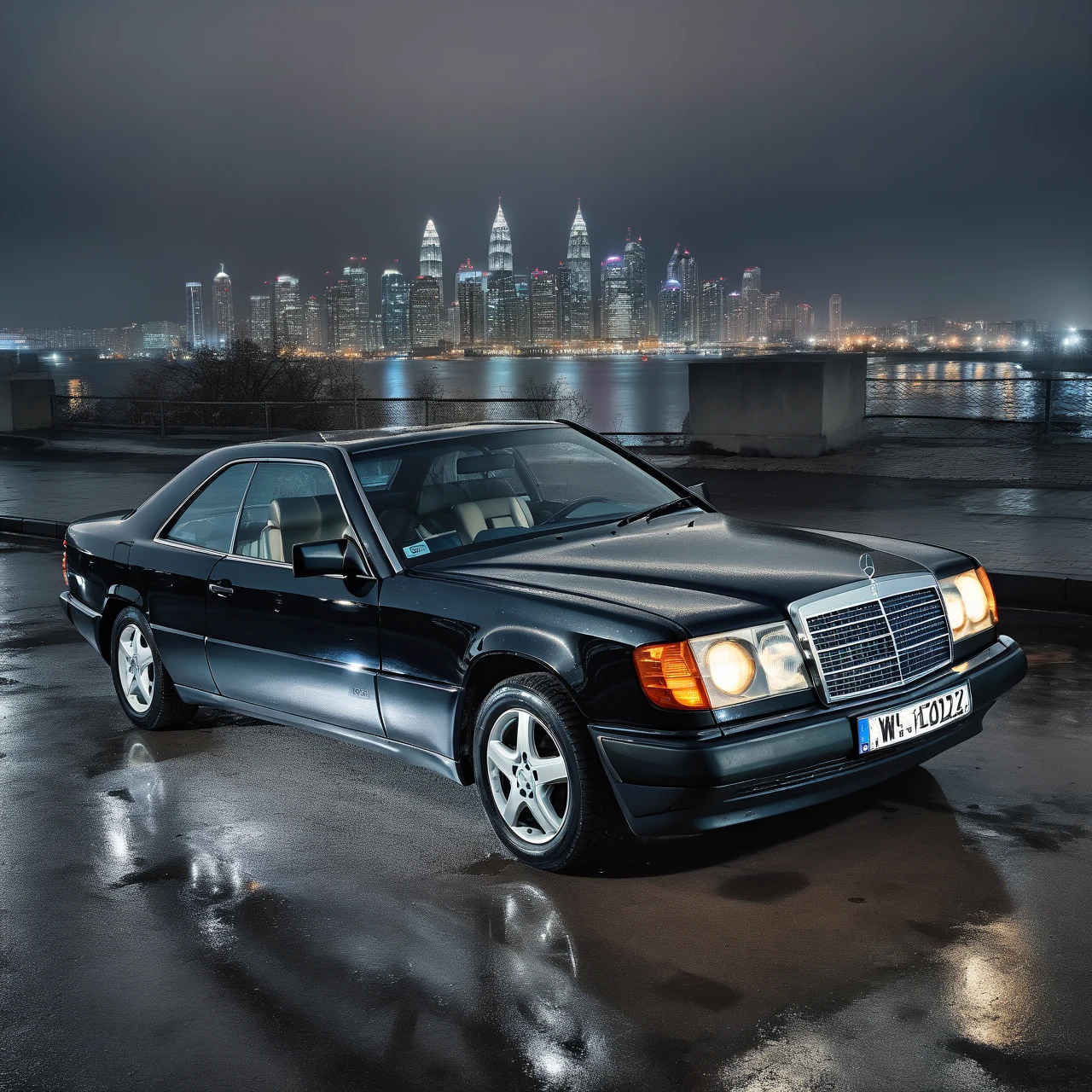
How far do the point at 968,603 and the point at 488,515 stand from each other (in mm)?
1903

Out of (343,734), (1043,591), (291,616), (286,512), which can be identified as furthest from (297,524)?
(1043,591)

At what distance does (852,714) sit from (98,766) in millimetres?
3519

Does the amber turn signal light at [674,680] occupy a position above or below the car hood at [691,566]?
below

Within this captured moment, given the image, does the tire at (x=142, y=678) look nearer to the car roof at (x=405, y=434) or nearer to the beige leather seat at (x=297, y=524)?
the beige leather seat at (x=297, y=524)

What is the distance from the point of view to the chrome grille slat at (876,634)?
434 cm

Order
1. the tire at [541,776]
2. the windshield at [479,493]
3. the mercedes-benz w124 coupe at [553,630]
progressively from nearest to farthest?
the mercedes-benz w124 coupe at [553,630], the tire at [541,776], the windshield at [479,493]

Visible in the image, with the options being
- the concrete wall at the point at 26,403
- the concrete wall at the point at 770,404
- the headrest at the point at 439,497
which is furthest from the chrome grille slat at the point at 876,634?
the concrete wall at the point at 26,403

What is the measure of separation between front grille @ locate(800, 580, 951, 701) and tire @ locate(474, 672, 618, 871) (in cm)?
83

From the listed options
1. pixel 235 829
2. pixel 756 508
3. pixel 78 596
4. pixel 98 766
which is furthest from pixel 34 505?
pixel 235 829

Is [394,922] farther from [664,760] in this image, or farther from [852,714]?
[852,714]

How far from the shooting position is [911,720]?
4473 mm

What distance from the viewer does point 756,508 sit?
13398 millimetres

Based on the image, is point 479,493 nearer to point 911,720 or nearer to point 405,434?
point 405,434

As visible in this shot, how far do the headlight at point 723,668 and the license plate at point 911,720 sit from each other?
0.87 ft
